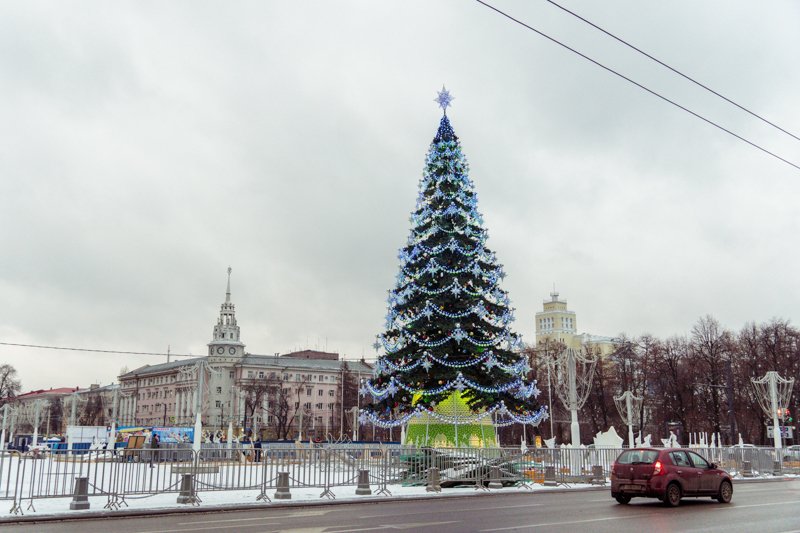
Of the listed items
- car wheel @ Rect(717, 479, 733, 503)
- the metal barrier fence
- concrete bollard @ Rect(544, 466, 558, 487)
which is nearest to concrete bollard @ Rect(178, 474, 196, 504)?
the metal barrier fence

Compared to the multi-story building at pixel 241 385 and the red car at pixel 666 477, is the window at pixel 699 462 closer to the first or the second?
the red car at pixel 666 477

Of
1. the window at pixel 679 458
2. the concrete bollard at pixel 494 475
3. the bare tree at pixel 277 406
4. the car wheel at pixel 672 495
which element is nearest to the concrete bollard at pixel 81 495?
the concrete bollard at pixel 494 475

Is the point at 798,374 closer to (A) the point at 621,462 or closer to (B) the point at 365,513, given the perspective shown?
(A) the point at 621,462

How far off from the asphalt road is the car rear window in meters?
1.06

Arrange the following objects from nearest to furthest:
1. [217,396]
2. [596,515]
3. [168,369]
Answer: [596,515] → [217,396] → [168,369]

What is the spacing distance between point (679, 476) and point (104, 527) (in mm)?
13505

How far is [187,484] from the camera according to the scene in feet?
62.0

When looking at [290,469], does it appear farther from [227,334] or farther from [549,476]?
[227,334]

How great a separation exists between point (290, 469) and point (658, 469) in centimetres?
1134

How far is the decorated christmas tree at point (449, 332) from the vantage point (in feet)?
90.8

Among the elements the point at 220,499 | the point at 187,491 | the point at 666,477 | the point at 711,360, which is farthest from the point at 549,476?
the point at 711,360

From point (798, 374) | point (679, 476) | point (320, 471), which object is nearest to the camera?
point (679, 476)

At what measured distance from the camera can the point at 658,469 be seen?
57.8ft

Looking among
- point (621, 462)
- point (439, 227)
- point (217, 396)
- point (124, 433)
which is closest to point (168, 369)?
point (217, 396)
